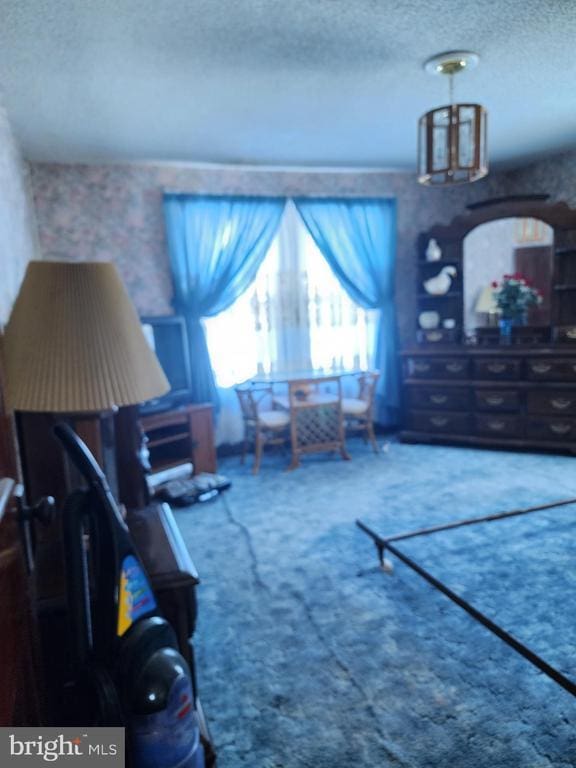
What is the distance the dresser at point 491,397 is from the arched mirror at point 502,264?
491mm

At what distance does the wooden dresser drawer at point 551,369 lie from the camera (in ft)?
13.0

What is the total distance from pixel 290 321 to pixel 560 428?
239 centimetres

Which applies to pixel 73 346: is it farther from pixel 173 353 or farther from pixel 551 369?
pixel 551 369

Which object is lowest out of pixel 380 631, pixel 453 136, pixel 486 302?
pixel 380 631

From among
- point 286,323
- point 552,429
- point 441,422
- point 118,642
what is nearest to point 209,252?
point 286,323

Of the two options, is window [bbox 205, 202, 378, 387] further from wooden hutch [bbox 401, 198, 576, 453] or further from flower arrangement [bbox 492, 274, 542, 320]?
flower arrangement [bbox 492, 274, 542, 320]

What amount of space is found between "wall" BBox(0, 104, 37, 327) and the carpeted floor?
4.88 ft

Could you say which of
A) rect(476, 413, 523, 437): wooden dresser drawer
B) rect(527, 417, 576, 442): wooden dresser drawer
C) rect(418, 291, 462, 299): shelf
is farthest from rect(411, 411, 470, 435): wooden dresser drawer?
rect(418, 291, 462, 299): shelf

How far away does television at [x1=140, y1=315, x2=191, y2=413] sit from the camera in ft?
12.3

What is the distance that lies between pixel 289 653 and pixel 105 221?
3.38 meters

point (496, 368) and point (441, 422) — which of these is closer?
point (496, 368)

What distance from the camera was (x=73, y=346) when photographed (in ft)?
3.76

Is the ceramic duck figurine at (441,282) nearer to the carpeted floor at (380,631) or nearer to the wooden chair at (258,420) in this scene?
the wooden chair at (258,420)

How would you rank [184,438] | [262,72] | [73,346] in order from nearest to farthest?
[73,346] → [262,72] → [184,438]
